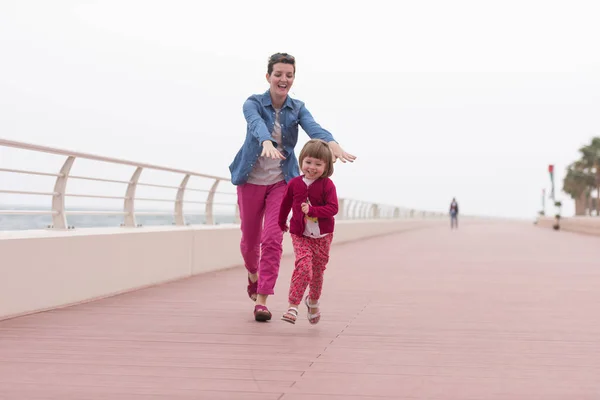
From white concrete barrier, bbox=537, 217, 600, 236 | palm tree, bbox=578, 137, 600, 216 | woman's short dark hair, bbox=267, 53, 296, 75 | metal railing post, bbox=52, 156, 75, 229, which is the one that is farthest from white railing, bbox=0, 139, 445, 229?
palm tree, bbox=578, 137, 600, 216

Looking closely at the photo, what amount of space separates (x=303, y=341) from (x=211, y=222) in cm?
787

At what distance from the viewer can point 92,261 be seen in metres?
8.57

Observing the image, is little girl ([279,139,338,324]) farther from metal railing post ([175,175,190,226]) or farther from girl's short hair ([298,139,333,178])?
metal railing post ([175,175,190,226])

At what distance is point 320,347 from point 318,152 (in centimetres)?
133

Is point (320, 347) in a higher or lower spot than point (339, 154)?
lower

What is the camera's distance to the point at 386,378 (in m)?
4.64

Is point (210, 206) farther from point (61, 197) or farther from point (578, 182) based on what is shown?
point (578, 182)

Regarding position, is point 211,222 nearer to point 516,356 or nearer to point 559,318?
point 559,318

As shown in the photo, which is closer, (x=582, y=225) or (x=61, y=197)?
(x=61, y=197)

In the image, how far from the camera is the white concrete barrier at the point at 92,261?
7156 mm

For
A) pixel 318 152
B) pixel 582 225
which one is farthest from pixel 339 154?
pixel 582 225

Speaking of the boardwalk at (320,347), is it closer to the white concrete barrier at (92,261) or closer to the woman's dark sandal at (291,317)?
the woman's dark sandal at (291,317)

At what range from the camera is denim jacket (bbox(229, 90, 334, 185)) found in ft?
22.2

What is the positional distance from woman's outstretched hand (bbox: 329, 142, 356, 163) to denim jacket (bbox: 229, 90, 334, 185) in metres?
0.31
